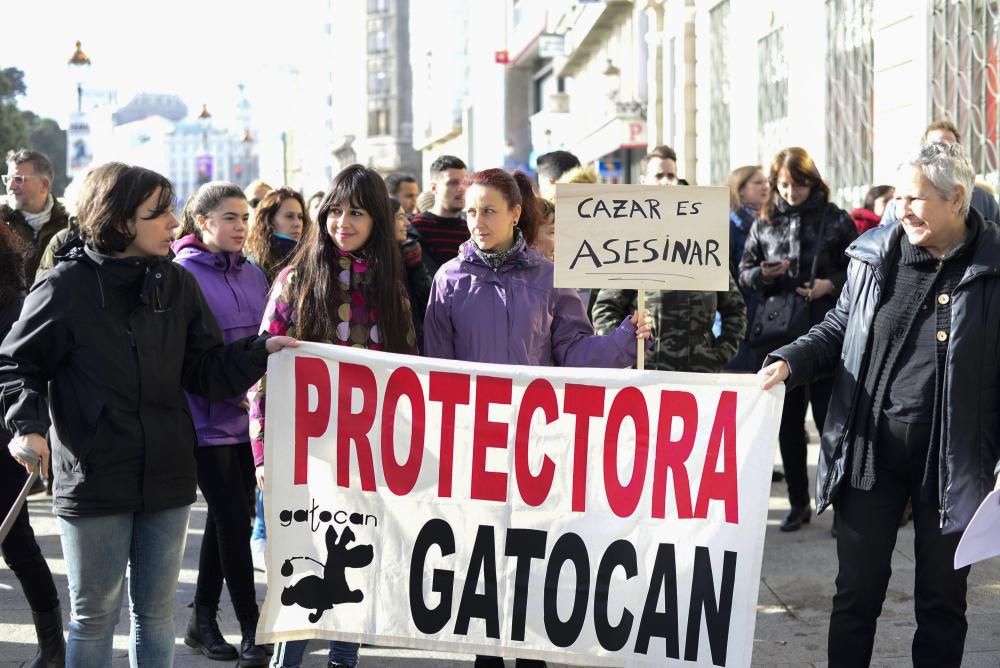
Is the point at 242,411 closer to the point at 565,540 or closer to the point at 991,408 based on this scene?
the point at 565,540

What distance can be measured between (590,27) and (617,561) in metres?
22.5

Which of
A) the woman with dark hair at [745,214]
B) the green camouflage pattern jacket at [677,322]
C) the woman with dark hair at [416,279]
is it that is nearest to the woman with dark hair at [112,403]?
the woman with dark hair at [416,279]

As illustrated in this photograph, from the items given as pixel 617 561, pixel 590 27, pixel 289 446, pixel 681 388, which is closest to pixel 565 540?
pixel 617 561

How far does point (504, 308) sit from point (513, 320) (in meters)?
0.05

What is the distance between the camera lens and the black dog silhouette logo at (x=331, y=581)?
4.34 m

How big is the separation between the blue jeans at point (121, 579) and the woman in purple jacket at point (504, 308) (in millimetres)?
1157

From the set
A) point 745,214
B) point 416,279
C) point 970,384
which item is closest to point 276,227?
point 416,279

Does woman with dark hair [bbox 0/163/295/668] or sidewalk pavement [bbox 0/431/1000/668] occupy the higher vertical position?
woman with dark hair [bbox 0/163/295/668]

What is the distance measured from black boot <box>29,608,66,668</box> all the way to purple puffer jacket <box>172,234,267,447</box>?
34.2 inches

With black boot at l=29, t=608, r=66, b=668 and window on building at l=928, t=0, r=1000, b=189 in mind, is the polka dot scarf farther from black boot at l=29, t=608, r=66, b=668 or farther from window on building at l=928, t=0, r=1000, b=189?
window on building at l=928, t=0, r=1000, b=189

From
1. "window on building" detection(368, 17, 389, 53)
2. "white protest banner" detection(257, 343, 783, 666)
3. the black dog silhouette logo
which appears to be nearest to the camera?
"white protest banner" detection(257, 343, 783, 666)

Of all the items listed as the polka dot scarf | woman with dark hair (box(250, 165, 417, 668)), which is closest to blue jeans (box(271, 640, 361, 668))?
woman with dark hair (box(250, 165, 417, 668))

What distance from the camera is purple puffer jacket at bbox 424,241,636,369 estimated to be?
448 cm

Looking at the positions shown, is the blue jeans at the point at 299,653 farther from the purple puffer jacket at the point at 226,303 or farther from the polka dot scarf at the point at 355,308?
the polka dot scarf at the point at 355,308
